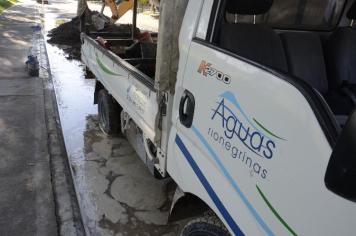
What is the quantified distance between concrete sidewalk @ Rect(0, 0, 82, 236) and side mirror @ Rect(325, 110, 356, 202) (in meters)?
2.90

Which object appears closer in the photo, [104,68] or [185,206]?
[185,206]

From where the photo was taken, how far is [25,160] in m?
4.67

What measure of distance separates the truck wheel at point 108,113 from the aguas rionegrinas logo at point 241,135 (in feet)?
10.3

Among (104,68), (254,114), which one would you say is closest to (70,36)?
(104,68)

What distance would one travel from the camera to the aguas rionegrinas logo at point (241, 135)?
1705 millimetres

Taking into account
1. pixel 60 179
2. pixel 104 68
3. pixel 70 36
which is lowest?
pixel 60 179

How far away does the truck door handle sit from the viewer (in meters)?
2.34

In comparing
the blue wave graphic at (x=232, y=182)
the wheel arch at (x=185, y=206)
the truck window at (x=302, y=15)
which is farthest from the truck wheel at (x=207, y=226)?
the truck window at (x=302, y=15)

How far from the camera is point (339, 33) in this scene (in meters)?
A: 3.08

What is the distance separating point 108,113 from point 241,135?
3.51m

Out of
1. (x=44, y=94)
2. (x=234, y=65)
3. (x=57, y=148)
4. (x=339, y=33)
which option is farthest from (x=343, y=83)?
(x=44, y=94)

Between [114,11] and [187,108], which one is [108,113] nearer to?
[187,108]

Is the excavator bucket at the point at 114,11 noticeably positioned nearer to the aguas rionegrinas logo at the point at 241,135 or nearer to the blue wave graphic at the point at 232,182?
the blue wave graphic at the point at 232,182

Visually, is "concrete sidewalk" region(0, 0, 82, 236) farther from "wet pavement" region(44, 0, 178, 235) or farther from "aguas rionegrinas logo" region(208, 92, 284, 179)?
"aguas rionegrinas logo" region(208, 92, 284, 179)
